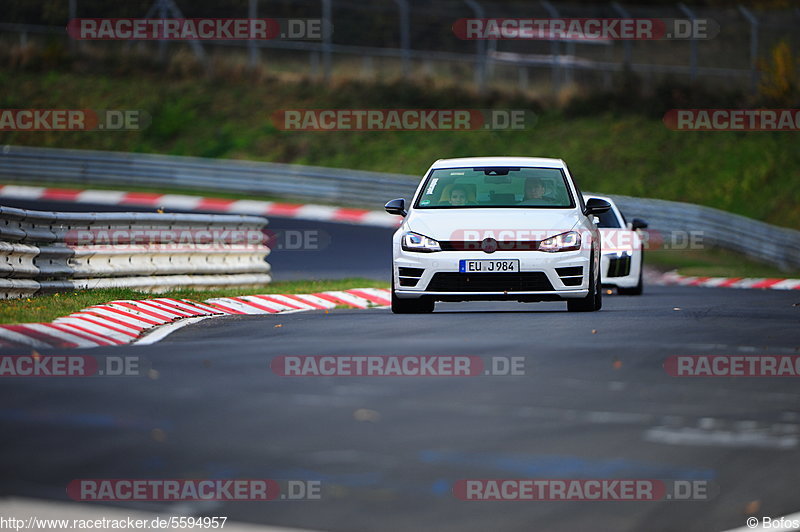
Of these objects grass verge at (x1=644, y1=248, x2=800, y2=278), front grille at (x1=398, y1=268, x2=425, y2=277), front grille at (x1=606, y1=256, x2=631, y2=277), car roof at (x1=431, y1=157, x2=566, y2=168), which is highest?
car roof at (x1=431, y1=157, x2=566, y2=168)

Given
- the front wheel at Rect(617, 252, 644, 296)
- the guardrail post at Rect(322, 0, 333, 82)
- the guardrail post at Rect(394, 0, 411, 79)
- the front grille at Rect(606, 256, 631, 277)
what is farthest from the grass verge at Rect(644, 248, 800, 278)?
the guardrail post at Rect(322, 0, 333, 82)

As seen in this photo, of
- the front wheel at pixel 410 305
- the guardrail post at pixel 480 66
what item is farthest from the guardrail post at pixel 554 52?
the front wheel at pixel 410 305

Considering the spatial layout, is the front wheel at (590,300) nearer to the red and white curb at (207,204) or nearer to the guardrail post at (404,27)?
the red and white curb at (207,204)

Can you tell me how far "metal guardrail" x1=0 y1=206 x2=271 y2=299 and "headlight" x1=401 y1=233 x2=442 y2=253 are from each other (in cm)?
358

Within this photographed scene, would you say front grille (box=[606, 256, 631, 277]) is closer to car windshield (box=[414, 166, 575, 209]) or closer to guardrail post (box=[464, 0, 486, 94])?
car windshield (box=[414, 166, 575, 209])

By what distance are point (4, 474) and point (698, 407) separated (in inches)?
155

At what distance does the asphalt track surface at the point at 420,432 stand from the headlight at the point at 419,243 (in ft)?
10.6

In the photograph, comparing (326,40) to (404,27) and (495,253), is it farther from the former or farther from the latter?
(495,253)

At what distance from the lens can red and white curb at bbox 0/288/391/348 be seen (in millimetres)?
10836

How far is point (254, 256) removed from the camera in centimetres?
1973

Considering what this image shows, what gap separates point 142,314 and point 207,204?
22371mm

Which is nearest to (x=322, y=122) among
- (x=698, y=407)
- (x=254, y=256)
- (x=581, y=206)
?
(x=254, y=256)

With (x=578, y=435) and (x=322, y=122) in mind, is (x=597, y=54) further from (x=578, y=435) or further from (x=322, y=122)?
(x=578, y=435)

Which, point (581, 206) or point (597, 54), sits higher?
point (597, 54)
